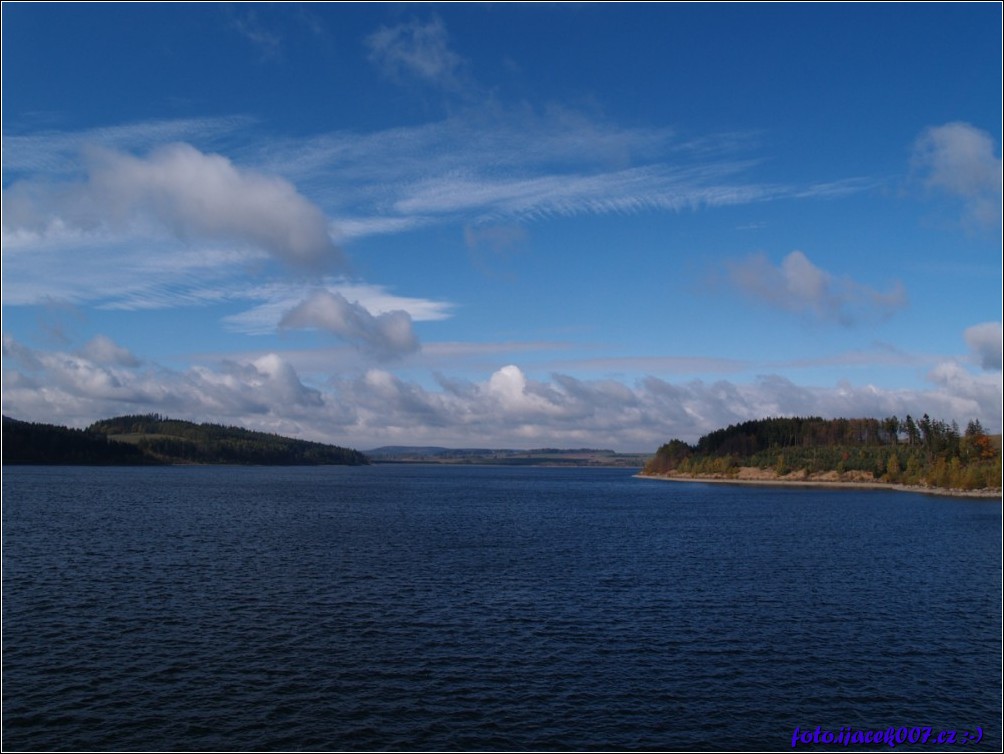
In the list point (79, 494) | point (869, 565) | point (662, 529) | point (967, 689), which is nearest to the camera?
point (967, 689)

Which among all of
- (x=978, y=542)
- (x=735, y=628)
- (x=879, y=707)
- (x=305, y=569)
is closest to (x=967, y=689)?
(x=879, y=707)

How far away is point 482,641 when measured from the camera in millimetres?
39062

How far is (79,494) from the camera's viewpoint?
143 metres

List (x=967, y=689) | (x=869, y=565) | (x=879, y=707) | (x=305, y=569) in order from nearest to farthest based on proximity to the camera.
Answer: (x=879, y=707), (x=967, y=689), (x=305, y=569), (x=869, y=565)

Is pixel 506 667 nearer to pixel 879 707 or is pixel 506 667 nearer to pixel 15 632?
pixel 879 707

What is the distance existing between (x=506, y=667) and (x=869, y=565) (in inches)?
1853

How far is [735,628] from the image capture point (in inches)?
1687

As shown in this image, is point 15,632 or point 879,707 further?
point 15,632

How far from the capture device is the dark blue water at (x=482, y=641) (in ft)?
93.2

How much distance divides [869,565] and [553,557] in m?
29.4

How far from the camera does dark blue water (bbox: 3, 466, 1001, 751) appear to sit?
28422 mm

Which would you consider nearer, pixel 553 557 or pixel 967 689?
pixel 967 689

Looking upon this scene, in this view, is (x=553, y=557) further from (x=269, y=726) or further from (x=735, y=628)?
(x=269, y=726)

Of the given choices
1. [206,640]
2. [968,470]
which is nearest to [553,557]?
[206,640]
